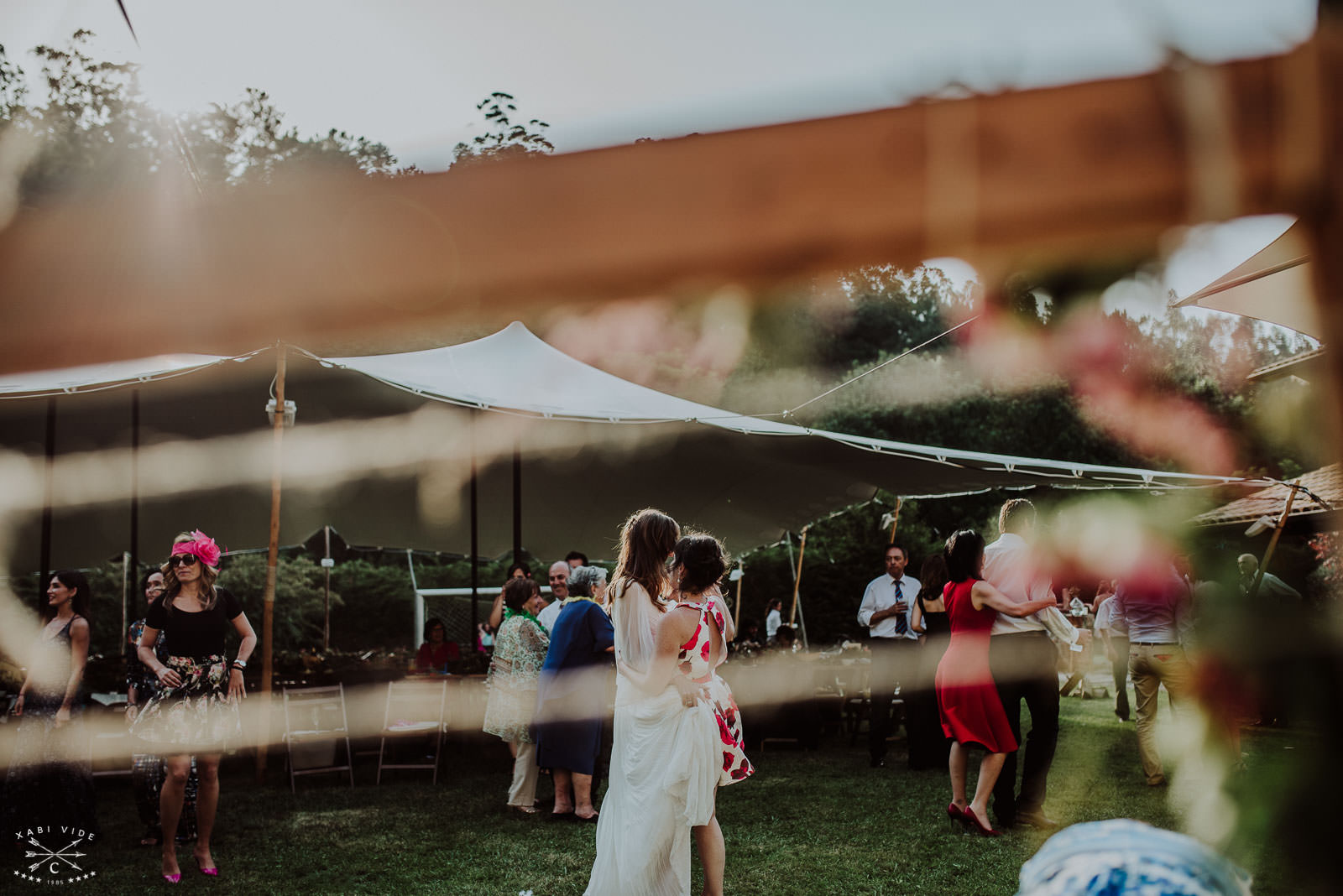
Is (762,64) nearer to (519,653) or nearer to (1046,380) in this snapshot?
(519,653)

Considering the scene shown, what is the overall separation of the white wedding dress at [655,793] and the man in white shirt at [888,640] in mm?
4020

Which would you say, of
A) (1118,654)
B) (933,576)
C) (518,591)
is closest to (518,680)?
(518,591)

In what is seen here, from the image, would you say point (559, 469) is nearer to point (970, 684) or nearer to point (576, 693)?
point (576, 693)

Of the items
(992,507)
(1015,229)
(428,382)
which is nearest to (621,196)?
(1015,229)

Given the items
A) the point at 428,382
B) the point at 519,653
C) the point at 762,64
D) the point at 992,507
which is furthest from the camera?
the point at 992,507

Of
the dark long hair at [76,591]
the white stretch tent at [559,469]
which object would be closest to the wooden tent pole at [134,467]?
the white stretch tent at [559,469]

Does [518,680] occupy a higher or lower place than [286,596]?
higher

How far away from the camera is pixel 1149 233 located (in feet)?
1.53

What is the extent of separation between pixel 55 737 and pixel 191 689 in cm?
138

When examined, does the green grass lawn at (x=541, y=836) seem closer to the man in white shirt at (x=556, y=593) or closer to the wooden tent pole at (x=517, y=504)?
the man in white shirt at (x=556, y=593)

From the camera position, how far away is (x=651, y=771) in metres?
3.62

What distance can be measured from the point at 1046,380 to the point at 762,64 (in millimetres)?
21702

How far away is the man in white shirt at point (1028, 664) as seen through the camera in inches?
202

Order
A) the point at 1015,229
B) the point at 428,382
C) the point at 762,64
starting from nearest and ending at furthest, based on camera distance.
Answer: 1. the point at 1015,229
2. the point at 762,64
3. the point at 428,382
